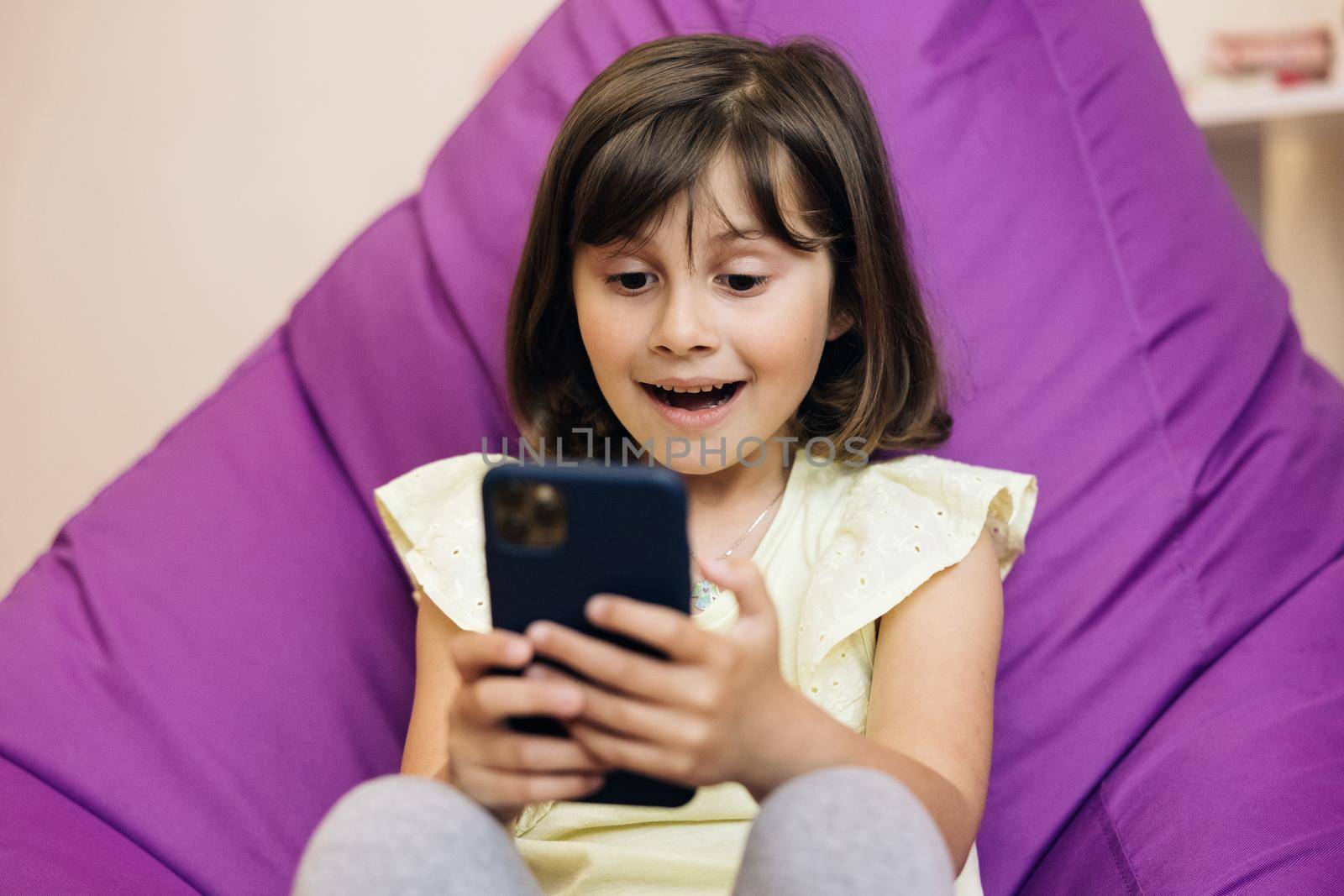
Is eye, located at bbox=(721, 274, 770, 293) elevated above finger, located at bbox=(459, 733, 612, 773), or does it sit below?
above

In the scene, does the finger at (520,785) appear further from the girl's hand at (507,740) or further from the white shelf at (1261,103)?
the white shelf at (1261,103)

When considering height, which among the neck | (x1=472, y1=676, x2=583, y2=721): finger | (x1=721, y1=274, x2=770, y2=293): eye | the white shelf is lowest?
the white shelf

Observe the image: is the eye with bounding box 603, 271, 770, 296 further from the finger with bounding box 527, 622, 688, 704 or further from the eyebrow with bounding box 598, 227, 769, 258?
the finger with bounding box 527, 622, 688, 704

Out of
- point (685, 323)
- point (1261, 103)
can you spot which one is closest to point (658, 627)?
point (685, 323)

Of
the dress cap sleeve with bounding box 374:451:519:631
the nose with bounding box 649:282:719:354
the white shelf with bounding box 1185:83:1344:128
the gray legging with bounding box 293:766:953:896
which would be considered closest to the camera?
the gray legging with bounding box 293:766:953:896

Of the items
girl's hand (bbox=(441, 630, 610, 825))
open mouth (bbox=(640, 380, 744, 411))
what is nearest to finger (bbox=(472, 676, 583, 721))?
girl's hand (bbox=(441, 630, 610, 825))

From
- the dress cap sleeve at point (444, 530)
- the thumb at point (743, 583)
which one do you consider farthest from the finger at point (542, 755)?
the dress cap sleeve at point (444, 530)

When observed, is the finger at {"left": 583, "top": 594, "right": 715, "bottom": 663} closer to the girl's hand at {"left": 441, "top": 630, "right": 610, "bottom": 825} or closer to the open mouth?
the girl's hand at {"left": 441, "top": 630, "right": 610, "bottom": 825}

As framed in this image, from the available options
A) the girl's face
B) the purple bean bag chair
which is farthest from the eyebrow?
the purple bean bag chair

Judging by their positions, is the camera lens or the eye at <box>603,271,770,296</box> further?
the eye at <box>603,271,770,296</box>

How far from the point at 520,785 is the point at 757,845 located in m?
0.12

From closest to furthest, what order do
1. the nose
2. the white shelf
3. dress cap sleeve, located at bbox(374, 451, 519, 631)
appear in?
the nose, dress cap sleeve, located at bbox(374, 451, 519, 631), the white shelf

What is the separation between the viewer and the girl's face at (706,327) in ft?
2.79

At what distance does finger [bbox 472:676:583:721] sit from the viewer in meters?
0.60
